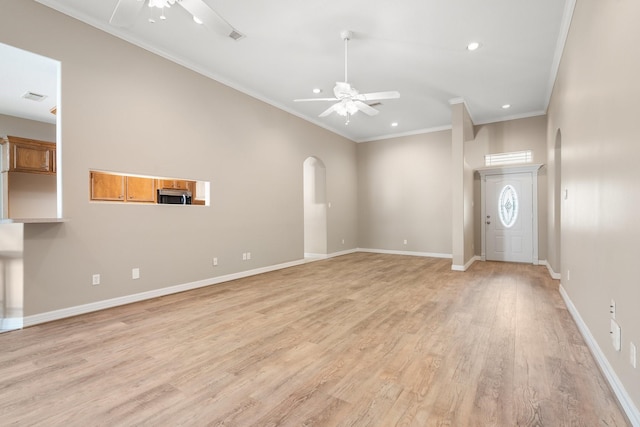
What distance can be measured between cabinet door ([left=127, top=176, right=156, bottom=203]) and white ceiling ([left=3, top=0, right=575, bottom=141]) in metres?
2.80

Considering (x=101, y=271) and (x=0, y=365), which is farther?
(x=101, y=271)

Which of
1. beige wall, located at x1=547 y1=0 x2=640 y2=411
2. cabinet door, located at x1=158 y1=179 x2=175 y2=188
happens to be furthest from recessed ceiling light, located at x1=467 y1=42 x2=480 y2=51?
cabinet door, located at x1=158 y1=179 x2=175 y2=188

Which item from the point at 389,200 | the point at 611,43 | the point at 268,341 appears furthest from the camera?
the point at 389,200

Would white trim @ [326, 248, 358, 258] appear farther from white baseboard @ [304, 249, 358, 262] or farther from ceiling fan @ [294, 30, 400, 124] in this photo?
ceiling fan @ [294, 30, 400, 124]

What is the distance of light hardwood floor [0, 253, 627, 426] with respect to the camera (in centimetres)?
171

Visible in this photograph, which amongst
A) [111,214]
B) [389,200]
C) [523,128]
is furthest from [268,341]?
[523,128]

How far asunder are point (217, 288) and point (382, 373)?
3.21 m

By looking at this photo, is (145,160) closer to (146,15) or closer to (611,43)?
(146,15)

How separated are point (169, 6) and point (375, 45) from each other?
2.63 metres

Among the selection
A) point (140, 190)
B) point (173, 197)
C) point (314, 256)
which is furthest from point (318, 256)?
point (140, 190)

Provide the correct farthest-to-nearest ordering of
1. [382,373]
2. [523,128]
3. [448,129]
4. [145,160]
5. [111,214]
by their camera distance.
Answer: [448,129] → [523,128] → [145,160] → [111,214] → [382,373]

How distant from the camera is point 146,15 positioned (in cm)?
344

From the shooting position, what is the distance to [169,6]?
8.07 feet

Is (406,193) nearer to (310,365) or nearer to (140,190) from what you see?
(140,190)
